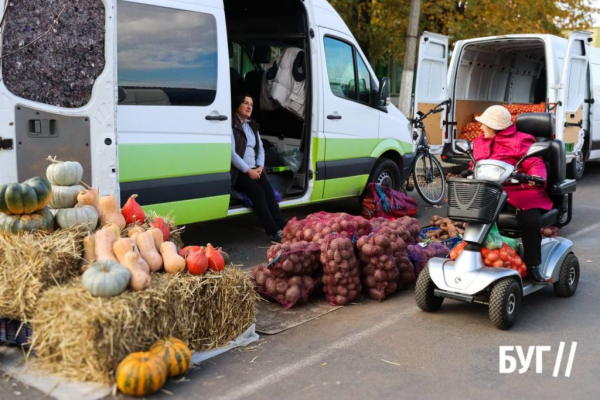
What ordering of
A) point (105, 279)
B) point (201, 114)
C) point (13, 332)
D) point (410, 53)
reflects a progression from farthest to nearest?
1. point (410, 53)
2. point (201, 114)
3. point (13, 332)
4. point (105, 279)

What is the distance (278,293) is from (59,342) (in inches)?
78.2

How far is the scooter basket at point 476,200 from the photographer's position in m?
4.86

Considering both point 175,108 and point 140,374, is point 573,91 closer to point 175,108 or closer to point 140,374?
point 175,108

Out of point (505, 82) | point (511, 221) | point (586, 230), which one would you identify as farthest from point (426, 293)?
point (505, 82)

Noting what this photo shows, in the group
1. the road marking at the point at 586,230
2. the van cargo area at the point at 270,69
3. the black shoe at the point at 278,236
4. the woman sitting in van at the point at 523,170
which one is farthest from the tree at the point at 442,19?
the woman sitting in van at the point at 523,170

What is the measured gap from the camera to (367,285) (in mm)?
5676

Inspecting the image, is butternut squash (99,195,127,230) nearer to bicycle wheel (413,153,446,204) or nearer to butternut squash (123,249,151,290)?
butternut squash (123,249,151,290)

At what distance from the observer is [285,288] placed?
537 centimetres

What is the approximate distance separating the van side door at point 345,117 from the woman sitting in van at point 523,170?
266 centimetres

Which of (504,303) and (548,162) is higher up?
(548,162)

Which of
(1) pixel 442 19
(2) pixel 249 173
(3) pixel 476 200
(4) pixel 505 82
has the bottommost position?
(2) pixel 249 173

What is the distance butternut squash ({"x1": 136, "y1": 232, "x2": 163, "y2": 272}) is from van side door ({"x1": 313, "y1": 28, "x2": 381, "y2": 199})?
11.8 ft

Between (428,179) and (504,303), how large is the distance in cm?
559

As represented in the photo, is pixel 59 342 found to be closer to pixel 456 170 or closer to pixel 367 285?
pixel 367 285
